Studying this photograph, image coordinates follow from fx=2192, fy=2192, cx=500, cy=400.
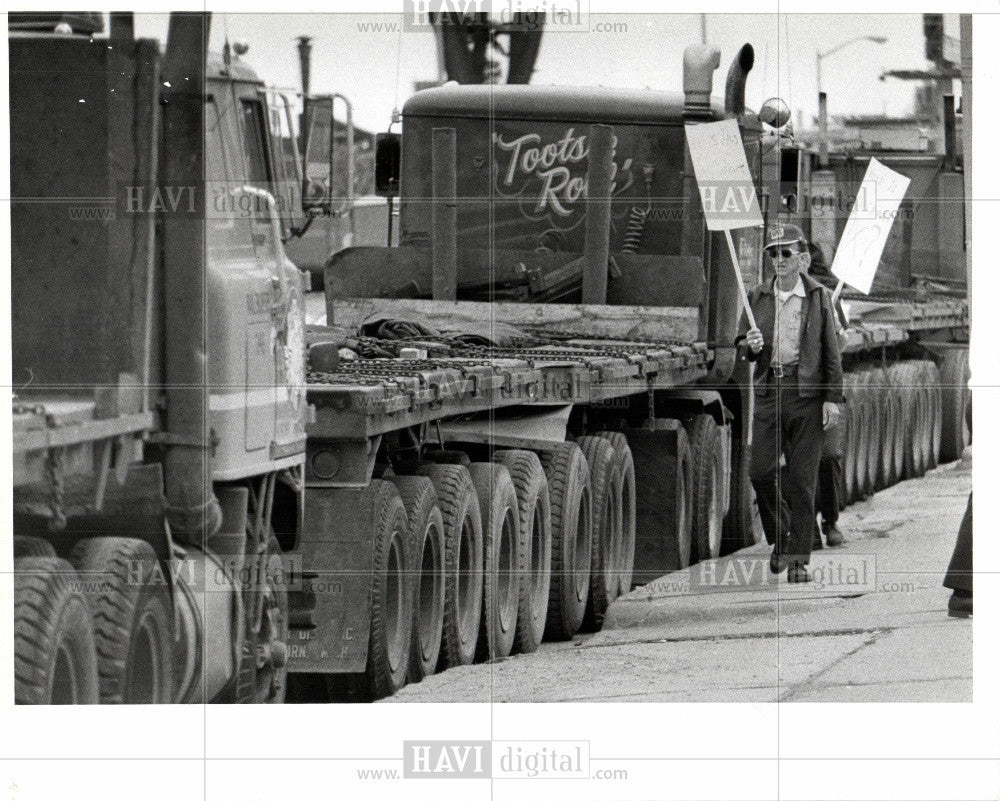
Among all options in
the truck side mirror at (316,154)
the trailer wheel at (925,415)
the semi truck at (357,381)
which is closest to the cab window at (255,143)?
the semi truck at (357,381)

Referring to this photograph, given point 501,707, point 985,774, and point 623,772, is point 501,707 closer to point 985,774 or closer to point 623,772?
point 623,772

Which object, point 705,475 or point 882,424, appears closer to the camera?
point 882,424

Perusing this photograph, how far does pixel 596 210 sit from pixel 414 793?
4643 mm

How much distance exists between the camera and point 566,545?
10.7m

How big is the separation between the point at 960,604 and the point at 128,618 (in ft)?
11.8

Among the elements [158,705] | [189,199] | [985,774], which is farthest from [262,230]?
[985,774]

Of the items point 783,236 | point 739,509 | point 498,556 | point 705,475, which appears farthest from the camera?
point 705,475

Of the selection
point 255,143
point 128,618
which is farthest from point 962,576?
point 128,618

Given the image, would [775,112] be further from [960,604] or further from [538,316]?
[960,604]

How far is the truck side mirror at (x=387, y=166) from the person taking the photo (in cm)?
1188

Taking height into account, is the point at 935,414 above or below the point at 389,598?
above

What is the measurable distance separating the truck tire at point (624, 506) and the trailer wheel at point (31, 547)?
14.3 feet

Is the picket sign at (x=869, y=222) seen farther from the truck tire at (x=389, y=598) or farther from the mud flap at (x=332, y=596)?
the mud flap at (x=332, y=596)

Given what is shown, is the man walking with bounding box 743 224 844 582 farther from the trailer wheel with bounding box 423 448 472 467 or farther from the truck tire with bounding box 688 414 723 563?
the trailer wheel with bounding box 423 448 472 467
